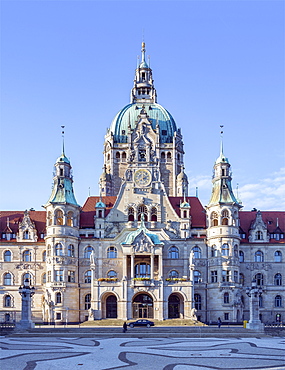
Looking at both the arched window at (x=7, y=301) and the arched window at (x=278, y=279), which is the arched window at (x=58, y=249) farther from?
the arched window at (x=278, y=279)

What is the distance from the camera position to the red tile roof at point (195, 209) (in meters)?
95.3

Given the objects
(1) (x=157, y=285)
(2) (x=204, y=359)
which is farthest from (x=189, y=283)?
(2) (x=204, y=359)

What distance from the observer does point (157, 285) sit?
282 feet

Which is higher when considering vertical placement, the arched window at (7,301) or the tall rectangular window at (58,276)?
the tall rectangular window at (58,276)

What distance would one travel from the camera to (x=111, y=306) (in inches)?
3467

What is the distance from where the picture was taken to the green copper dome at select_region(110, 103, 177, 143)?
11081 centimetres

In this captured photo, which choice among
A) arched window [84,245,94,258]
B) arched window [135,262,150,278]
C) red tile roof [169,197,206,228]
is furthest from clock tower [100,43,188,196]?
arched window [135,262,150,278]

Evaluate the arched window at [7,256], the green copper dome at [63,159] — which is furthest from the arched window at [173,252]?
the arched window at [7,256]

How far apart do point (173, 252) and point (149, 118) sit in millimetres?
29416

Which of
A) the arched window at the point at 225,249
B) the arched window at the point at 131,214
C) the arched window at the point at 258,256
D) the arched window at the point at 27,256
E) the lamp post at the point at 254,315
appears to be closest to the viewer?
the lamp post at the point at 254,315

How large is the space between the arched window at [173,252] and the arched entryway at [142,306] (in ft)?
26.2

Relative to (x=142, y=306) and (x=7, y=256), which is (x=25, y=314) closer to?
(x=142, y=306)

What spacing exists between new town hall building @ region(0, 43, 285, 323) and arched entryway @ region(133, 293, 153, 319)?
147mm

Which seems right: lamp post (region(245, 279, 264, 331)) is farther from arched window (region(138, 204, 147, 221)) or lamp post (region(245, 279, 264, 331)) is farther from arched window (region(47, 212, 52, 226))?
arched window (region(47, 212, 52, 226))
